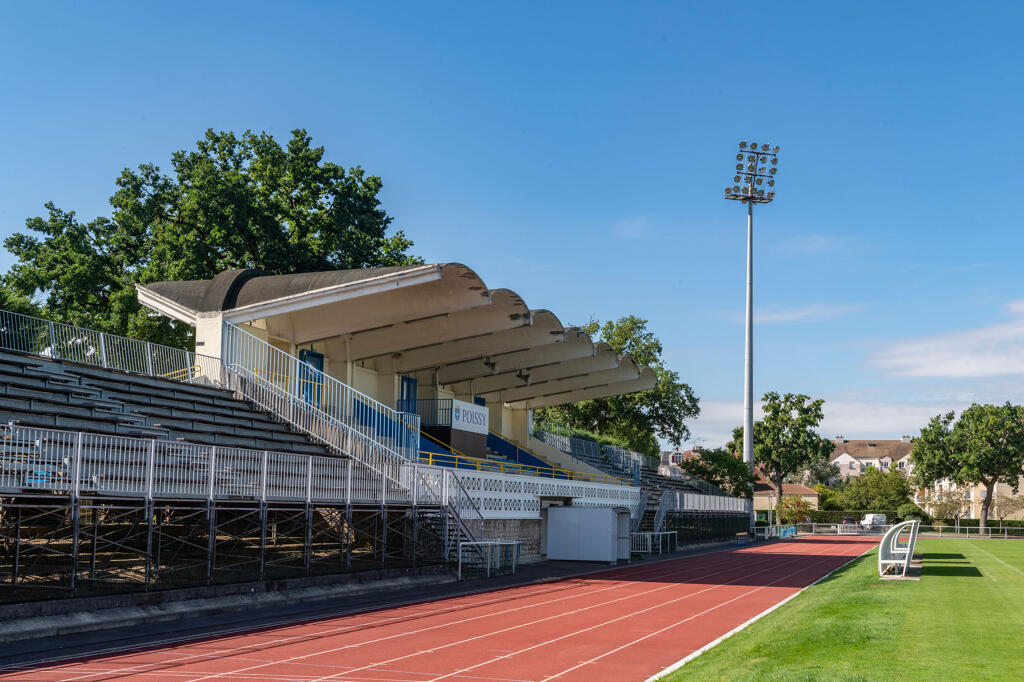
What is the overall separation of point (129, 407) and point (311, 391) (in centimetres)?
863

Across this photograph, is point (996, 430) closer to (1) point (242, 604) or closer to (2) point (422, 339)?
(2) point (422, 339)

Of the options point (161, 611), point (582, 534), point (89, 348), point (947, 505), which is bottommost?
point (947, 505)

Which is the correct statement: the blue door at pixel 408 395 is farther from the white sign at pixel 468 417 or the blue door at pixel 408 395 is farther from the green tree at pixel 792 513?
the green tree at pixel 792 513

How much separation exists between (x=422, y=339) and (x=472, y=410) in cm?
481

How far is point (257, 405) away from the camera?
25078mm

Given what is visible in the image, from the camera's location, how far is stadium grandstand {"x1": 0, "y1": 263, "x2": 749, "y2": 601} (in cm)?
1620

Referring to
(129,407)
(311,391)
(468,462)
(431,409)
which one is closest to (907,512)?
(431,409)

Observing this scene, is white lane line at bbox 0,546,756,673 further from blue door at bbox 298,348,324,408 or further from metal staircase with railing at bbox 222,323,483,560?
blue door at bbox 298,348,324,408

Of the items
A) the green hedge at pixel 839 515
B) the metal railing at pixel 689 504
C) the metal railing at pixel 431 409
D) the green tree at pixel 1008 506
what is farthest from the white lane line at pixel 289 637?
the green tree at pixel 1008 506

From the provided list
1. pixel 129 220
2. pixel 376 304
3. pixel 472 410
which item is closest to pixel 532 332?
pixel 472 410

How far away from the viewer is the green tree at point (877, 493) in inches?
3723

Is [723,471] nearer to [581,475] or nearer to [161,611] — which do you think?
[581,475]

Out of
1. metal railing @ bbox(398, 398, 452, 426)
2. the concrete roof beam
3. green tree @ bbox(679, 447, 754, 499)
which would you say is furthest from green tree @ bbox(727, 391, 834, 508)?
metal railing @ bbox(398, 398, 452, 426)

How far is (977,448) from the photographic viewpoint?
276 feet
